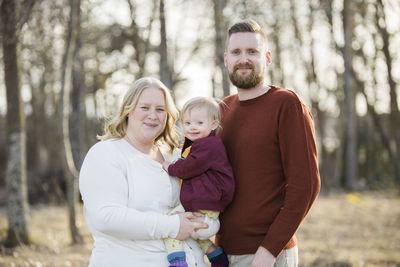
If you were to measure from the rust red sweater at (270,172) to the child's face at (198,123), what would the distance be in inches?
6.2

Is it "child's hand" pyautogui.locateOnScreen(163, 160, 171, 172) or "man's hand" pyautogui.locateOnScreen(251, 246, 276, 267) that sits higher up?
"child's hand" pyautogui.locateOnScreen(163, 160, 171, 172)

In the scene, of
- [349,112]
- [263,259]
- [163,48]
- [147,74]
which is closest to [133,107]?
[263,259]

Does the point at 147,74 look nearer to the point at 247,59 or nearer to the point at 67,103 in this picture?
the point at 67,103

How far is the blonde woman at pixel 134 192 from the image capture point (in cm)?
239

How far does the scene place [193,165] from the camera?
104 inches

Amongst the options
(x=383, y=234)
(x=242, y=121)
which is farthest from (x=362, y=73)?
(x=242, y=121)

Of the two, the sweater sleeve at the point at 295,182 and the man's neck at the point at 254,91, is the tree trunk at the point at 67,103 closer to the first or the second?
the man's neck at the point at 254,91

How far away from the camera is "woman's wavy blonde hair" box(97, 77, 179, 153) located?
273cm

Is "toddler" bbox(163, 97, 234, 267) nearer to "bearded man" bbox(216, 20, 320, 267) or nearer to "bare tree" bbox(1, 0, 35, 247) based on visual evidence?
"bearded man" bbox(216, 20, 320, 267)

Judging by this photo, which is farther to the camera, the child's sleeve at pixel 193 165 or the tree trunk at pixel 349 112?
the tree trunk at pixel 349 112

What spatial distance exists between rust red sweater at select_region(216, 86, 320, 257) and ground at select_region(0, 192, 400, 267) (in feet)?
10.8

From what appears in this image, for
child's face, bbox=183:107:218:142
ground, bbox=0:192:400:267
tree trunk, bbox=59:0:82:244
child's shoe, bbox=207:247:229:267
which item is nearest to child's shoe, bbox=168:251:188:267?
child's shoe, bbox=207:247:229:267

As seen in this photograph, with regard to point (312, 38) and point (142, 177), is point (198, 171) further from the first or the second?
point (312, 38)

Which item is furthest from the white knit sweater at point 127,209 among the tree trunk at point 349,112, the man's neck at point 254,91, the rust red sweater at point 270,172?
the tree trunk at point 349,112
